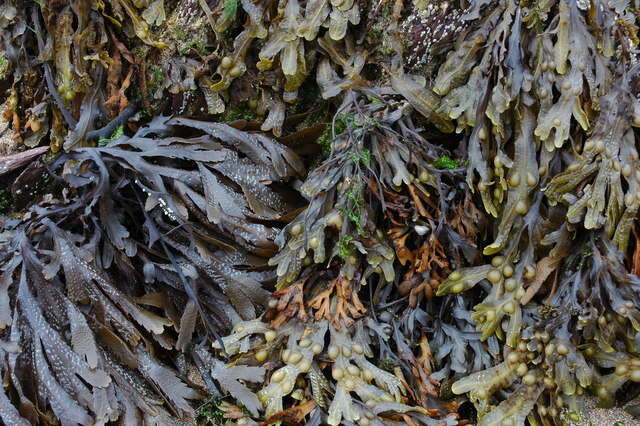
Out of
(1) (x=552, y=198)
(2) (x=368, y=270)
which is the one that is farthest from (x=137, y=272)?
(1) (x=552, y=198)

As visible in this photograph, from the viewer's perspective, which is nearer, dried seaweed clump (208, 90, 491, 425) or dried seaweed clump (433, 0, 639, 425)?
dried seaweed clump (433, 0, 639, 425)

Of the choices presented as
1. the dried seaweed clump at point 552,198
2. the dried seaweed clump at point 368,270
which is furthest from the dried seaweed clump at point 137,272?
the dried seaweed clump at point 552,198

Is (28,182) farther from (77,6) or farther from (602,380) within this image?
(602,380)

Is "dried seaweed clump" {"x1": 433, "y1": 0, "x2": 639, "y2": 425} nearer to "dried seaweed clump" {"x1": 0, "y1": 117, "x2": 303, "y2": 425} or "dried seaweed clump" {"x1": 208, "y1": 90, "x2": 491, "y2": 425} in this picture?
"dried seaweed clump" {"x1": 208, "y1": 90, "x2": 491, "y2": 425}

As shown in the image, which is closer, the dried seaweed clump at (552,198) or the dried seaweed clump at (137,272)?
the dried seaweed clump at (552,198)

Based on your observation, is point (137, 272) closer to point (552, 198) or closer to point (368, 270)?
point (368, 270)

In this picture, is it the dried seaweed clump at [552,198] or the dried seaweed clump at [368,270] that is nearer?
the dried seaweed clump at [552,198]

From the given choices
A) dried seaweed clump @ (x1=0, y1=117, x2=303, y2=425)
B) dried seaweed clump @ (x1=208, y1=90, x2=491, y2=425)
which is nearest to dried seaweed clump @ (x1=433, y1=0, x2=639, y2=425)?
dried seaweed clump @ (x1=208, y1=90, x2=491, y2=425)

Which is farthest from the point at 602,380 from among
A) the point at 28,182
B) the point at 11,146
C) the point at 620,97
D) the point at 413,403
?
the point at 11,146

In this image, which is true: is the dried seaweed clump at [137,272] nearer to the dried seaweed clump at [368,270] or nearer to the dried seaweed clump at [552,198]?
the dried seaweed clump at [368,270]
